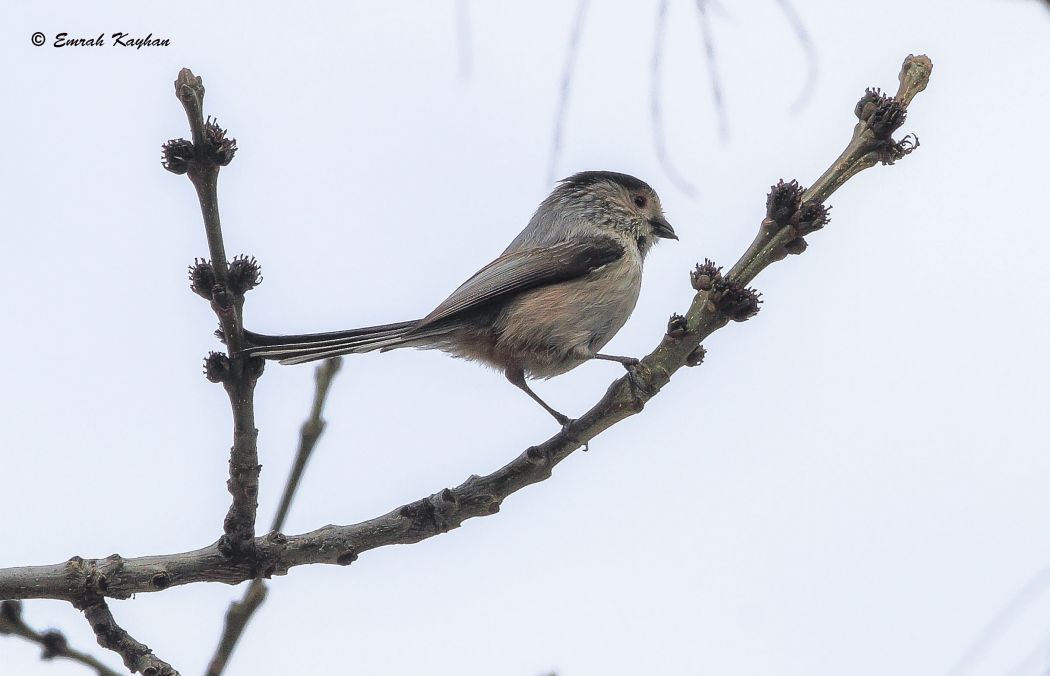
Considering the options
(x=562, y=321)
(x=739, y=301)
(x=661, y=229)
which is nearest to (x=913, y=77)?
(x=739, y=301)

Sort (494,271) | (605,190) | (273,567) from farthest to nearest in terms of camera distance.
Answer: (605,190) → (494,271) → (273,567)

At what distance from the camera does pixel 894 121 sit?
342 centimetres

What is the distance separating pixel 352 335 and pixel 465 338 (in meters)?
1.07

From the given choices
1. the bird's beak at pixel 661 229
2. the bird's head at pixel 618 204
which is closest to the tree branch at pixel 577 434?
the bird's head at pixel 618 204

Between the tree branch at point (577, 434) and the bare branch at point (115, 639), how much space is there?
5 cm

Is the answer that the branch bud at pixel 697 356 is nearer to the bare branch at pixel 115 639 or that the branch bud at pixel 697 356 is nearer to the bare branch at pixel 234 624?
the bare branch at pixel 234 624

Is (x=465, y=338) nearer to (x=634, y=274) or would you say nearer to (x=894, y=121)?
(x=634, y=274)

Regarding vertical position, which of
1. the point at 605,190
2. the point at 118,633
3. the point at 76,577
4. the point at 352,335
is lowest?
the point at 118,633

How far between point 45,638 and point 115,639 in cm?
48

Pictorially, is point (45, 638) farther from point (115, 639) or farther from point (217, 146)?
point (217, 146)

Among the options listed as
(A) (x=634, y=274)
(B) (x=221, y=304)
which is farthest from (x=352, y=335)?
(A) (x=634, y=274)

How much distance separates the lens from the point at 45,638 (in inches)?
103

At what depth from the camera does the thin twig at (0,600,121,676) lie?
99.2 inches

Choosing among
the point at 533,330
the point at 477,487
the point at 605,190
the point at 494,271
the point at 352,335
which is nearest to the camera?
the point at 477,487
